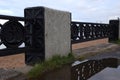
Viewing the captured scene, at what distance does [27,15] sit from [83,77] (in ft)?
9.66

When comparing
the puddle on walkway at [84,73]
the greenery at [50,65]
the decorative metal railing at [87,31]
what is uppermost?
the decorative metal railing at [87,31]

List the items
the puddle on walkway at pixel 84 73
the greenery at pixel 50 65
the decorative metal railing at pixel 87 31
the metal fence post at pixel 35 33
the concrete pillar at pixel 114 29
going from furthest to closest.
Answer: the concrete pillar at pixel 114 29 → the decorative metal railing at pixel 87 31 → the metal fence post at pixel 35 33 → the greenery at pixel 50 65 → the puddle on walkway at pixel 84 73

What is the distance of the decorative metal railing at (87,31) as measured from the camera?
38.7 ft

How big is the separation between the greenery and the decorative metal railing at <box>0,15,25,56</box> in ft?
2.61

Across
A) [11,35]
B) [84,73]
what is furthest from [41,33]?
[84,73]

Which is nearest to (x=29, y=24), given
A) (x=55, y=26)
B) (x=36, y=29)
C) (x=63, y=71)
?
(x=36, y=29)

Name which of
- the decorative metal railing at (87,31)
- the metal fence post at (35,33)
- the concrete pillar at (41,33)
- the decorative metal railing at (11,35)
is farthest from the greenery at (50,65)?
the decorative metal railing at (87,31)

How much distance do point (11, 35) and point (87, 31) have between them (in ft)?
22.3

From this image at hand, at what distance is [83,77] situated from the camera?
671 cm

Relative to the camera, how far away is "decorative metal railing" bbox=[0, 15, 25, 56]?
7176 millimetres

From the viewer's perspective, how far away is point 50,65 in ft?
26.4

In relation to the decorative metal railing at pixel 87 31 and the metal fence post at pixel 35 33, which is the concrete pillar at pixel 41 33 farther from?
the decorative metal railing at pixel 87 31

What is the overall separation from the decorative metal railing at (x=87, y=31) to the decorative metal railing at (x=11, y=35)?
159 inches

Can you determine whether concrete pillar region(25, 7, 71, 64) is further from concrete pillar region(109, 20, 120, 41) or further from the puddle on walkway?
concrete pillar region(109, 20, 120, 41)
